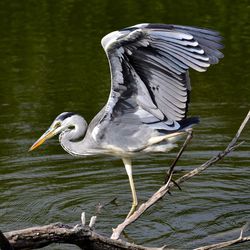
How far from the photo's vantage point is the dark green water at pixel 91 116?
276 inches

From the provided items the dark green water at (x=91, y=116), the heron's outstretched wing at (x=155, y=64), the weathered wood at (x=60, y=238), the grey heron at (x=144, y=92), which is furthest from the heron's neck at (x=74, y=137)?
the weathered wood at (x=60, y=238)

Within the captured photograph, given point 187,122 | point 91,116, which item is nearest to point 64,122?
point 187,122

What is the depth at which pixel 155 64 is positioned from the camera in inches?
259

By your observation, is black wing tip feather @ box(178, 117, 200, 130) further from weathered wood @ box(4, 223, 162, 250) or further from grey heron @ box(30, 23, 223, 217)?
weathered wood @ box(4, 223, 162, 250)

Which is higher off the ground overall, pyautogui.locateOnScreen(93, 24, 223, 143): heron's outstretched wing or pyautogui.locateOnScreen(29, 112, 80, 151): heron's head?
pyautogui.locateOnScreen(93, 24, 223, 143): heron's outstretched wing

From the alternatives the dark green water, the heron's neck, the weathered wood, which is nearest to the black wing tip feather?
the dark green water

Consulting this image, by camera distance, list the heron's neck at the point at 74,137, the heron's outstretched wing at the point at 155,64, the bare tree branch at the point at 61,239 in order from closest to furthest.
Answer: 1. the bare tree branch at the point at 61,239
2. the heron's outstretched wing at the point at 155,64
3. the heron's neck at the point at 74,137

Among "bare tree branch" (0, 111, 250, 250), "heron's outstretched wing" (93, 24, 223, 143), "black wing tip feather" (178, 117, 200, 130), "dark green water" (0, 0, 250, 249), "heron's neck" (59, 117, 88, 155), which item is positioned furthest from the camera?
"heron's neck" (59, 117, 88, 155)

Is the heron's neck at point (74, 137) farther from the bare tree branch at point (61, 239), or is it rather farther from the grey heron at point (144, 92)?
the bare tree branch at point (61, 239)

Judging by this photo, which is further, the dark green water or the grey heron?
the dark green water

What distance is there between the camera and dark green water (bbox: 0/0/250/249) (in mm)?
7020

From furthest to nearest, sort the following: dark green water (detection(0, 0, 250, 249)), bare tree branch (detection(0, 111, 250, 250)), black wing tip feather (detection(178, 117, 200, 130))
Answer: dark green water (detection(0, 0, 250, 249)), black wing tip feather (detection(178, 117, 200, 130)), bare tree branch (detection(0, 111, 250, 250))

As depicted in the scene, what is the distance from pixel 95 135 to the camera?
280 inches

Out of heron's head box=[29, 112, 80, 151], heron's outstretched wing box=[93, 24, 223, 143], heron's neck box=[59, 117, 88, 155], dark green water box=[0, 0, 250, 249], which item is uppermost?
heron's outstretched wing box=[93, 24, 223, 143]
